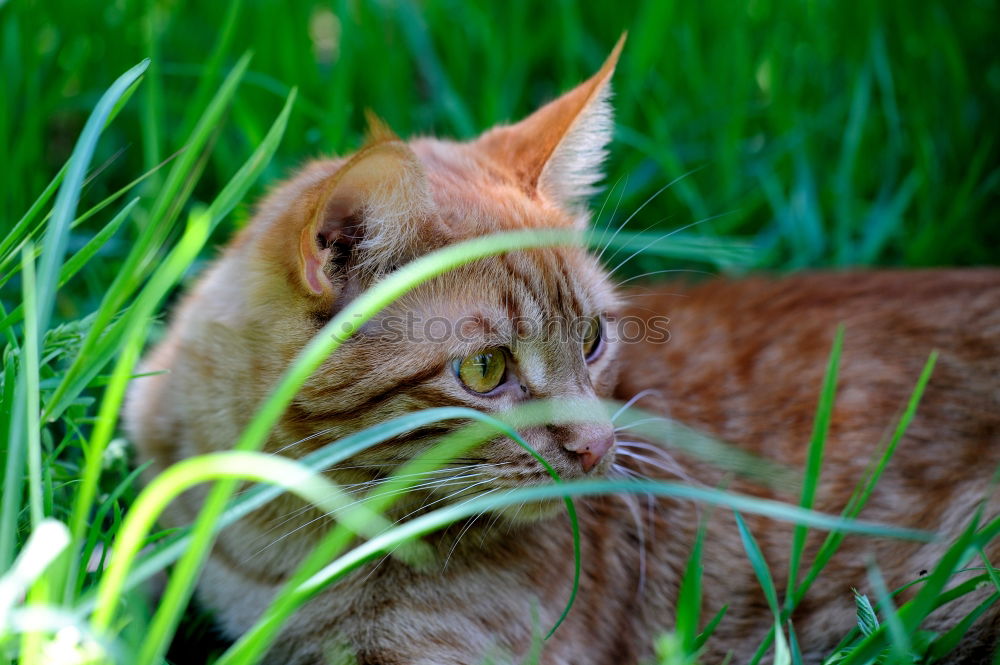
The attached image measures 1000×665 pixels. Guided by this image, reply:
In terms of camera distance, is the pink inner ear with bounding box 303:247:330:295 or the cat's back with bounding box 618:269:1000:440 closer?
the pink inner ear with bounding box 303:247:330:295

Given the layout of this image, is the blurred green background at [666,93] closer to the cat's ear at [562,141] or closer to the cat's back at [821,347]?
the cat's back at [821,347]

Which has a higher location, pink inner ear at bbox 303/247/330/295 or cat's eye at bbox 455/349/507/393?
pink inner ear at bbox 303/247/330/295

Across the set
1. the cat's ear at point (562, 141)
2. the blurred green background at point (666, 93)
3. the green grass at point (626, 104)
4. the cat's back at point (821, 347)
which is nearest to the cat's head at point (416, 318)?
the cat's ear at point (562, 141)

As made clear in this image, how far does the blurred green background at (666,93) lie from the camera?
10.1ft

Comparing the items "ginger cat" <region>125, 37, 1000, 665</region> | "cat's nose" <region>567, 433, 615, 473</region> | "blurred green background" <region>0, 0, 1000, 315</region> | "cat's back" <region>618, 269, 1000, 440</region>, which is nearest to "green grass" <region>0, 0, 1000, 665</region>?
"blurred green background" <region>0, 0, 1000, 315</region>

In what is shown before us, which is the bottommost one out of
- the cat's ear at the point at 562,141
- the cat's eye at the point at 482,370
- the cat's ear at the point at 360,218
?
the cat's eye at the point at 482,370

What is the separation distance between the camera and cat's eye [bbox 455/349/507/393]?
165 cm

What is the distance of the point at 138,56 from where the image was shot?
10.3ft

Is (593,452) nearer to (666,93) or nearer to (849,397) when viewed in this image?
(849,397)

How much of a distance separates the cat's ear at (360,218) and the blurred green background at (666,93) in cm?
131

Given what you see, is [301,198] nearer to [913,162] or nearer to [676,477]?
[676,477]

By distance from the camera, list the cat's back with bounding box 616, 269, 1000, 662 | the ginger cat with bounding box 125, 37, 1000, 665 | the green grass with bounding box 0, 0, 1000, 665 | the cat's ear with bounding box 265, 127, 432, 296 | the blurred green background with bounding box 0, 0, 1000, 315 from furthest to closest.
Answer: the blurred green background with bounding box 0, 0, 1000, 315 < the green grass with bounding box 0, 0, 1000, 665 < the cat's back with bounding box 616, 269, 1000, 662 < the ginger cat with bounding box 125, 37, 1000, 665 < the cat's ear with bounding box 265, 127, 432, 296

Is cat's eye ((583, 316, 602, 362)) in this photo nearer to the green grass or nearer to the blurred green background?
the green grass

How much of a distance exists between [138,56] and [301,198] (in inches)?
75.6
